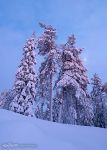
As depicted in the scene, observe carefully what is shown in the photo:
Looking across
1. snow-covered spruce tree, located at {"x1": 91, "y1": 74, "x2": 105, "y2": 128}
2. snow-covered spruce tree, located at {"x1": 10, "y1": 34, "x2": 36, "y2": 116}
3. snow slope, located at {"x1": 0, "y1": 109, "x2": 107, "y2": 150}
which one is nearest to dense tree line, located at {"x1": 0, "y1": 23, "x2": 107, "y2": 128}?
snow-covered spruce tree, located at {"x1": 10, "y1": 34, "x2": 36, "y2": 116}

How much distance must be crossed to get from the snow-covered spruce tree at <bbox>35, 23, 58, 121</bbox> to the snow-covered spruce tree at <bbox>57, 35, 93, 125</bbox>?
53.5 inches

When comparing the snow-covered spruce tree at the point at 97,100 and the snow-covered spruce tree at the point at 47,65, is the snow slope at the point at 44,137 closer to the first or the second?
the snow-covered spruce tree at the point at 47,65

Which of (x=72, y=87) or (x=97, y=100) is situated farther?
(x=97, y=100)

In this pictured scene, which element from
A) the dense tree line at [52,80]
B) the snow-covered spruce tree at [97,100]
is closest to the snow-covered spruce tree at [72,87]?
the dense tree line at [52,80]

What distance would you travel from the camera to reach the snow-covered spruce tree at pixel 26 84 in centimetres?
3130

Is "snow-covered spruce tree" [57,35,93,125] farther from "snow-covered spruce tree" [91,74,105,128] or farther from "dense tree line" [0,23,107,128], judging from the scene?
"snow-covered spruce tree" [91,74,105,128]

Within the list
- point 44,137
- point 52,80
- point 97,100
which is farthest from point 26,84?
point 44,137

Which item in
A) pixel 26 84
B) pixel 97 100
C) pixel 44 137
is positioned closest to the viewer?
pixel 44 137

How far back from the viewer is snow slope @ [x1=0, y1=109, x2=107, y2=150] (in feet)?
36.0

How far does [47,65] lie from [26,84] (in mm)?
3540

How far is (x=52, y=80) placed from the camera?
3225 centimetres

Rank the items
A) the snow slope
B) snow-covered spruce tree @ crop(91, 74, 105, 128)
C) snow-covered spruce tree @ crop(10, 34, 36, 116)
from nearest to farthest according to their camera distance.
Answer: the snow slope < snow-covered spruce tree @ crop(10, 34, 36, 116) < snow-covered spruce tree @ crop(91, 74, 105, 128)

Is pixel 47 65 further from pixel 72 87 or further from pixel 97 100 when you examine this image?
pixel 97 100

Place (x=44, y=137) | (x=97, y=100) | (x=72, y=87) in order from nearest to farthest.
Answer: (x=44, y=137)
(x=72, y=87)
(x=97, y=100)
